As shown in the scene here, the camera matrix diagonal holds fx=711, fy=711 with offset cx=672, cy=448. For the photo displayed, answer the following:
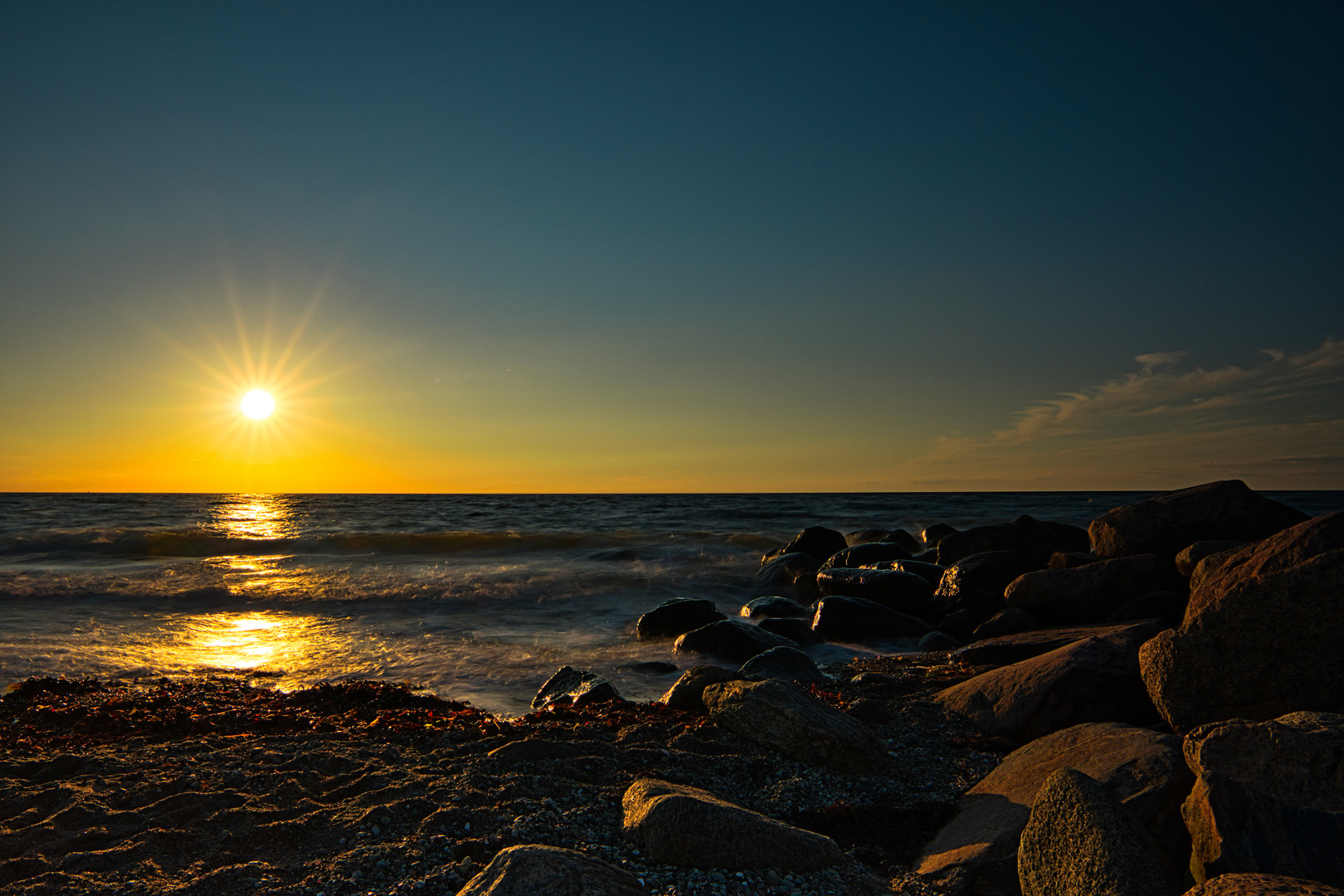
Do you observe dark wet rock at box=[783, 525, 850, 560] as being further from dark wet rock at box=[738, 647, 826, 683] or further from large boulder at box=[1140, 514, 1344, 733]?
large boulder at box=[1140, 514, 1344, 733]

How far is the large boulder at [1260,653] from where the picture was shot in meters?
4.01

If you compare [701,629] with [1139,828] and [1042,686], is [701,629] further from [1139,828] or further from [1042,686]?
[1139,828]

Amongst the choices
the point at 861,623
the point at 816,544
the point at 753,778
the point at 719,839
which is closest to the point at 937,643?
the point at 861,623

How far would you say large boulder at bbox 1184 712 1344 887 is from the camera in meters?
2.69

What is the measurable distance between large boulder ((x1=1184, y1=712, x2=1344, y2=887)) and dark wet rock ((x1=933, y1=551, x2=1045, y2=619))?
27.5ft

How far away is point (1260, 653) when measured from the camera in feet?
13.5

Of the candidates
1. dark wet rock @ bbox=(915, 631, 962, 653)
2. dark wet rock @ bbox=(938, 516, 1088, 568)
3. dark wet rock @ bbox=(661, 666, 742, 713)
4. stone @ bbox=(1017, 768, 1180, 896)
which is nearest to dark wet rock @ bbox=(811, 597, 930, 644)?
dark wet rock @ bbox=(915, 631, 962, 653)

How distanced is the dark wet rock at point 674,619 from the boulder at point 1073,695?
198 inches

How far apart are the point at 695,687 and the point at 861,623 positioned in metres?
4.85

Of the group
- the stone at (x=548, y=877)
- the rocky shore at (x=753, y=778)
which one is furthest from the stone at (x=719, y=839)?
the stone at (x=548, y=877)

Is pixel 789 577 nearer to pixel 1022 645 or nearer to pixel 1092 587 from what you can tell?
pixel 1092 587

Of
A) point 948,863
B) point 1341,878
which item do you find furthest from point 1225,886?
point 948,863

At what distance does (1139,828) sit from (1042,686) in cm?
252

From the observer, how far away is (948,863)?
3.47m
